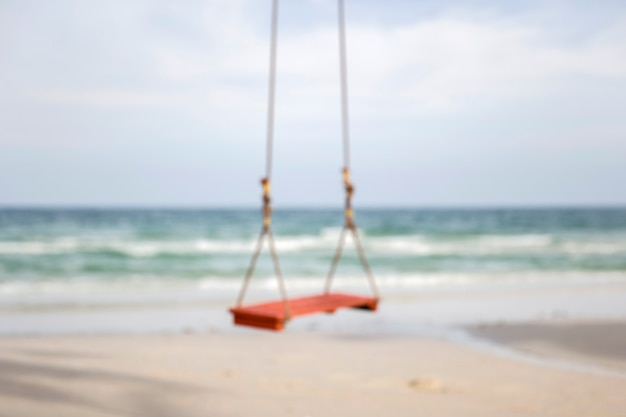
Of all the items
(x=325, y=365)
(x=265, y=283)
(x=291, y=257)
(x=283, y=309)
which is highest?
(x=283, y=309)

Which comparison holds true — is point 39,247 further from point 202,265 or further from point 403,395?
point 403,395

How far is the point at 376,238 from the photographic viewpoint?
99.5ft

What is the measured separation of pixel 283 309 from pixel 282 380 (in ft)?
6.52

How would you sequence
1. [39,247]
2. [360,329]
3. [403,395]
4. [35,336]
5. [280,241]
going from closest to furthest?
1. [403,395]
2. [35,336]
3. [360,329]
4. [39,247]
5. [280,241]

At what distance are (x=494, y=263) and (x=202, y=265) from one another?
9.04 metres

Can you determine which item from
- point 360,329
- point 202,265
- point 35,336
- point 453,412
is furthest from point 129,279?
point 453,412

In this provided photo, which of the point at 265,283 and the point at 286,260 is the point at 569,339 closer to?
the point at 265,283

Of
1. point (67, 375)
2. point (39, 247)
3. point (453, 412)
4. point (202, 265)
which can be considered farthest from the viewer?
point (39, 247)

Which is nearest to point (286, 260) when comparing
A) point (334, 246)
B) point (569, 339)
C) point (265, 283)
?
point (334, 246)

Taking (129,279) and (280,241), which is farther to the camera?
(280,241)

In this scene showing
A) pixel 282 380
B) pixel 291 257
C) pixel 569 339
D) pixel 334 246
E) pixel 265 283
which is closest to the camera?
pixel 282 380

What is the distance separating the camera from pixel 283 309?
4.83m

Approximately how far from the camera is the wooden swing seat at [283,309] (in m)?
4.50

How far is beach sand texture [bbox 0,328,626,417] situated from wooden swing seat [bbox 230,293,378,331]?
101 cm
